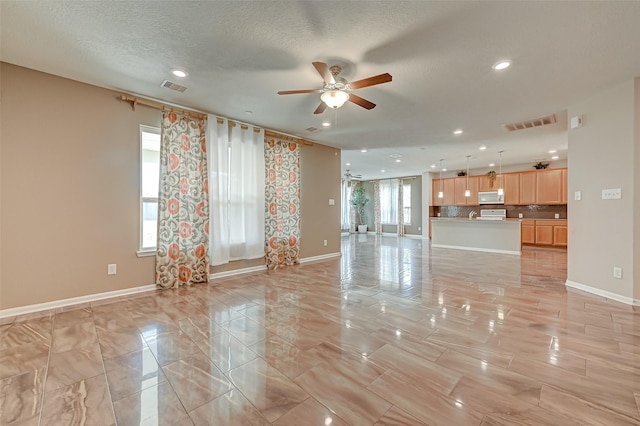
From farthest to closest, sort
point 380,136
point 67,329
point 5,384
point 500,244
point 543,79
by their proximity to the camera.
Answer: point 500,244 < point 380,136 < point 543,79 < point 67,329 < point 5,384

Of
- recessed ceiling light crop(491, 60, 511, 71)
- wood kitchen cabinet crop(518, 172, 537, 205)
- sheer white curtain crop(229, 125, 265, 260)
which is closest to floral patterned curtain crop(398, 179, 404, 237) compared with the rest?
wood kitchen cabinet crop(518, 172, 537, 205)

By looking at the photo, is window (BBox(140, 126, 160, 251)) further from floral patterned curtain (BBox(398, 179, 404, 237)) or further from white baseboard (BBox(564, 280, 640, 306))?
floral patterned curtain (BBox(398, 179, 404, 237))

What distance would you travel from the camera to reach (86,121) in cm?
324

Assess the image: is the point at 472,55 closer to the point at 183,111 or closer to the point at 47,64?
the point at 183,111

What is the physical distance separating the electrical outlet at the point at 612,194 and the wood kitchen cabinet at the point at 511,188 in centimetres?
575

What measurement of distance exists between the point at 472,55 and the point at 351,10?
143cm

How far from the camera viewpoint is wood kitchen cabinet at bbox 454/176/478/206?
9281mm

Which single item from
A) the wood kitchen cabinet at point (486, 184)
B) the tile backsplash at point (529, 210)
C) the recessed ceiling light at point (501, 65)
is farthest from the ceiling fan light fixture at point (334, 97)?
the tile backsplash at point (529, 210)

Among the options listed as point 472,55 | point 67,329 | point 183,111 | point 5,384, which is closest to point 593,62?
point 472,55

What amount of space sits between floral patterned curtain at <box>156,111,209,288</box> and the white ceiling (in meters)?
0.46

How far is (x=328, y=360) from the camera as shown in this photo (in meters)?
1.98

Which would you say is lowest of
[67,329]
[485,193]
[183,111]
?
[67,329]

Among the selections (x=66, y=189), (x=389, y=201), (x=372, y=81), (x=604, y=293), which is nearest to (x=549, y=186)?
(x=389, y=201)

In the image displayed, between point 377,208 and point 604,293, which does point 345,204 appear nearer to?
point 377,208
